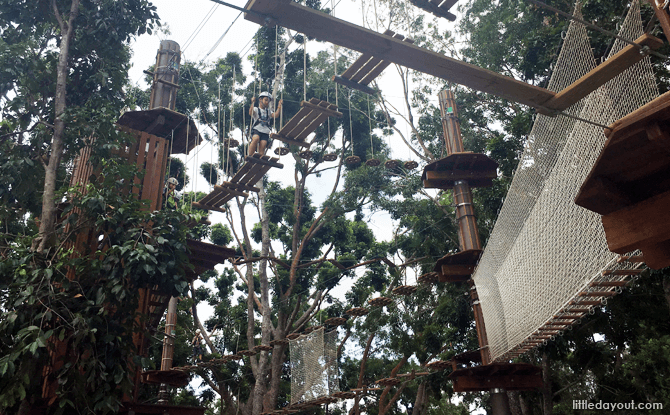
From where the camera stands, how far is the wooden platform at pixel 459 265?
5375 millimetres

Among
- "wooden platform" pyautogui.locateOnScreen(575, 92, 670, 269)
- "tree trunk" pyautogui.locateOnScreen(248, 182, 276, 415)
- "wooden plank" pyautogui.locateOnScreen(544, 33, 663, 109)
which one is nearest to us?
"wooden platform" pyautogui.locateOnScreen(575, 92, 670, 269)

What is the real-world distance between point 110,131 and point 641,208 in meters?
4.22

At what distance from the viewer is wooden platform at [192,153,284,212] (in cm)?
678

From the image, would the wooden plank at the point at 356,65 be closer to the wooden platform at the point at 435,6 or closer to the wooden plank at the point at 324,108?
the wooden platform at the point at 435,6

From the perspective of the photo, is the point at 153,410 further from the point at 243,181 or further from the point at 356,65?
the point at 356,65

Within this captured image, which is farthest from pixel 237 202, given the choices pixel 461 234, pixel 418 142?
pixel 461 234

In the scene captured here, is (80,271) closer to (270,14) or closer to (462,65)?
(270,14)

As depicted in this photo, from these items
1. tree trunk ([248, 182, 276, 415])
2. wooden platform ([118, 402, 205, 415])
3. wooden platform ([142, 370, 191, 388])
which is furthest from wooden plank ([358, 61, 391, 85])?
tree trunk ([248, 182, 276, 415])

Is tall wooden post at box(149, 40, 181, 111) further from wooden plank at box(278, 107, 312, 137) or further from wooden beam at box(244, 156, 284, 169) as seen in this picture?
wooden plank at box(278, 107, 312, 137)

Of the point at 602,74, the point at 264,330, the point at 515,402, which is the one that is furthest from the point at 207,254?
the point at 264,330

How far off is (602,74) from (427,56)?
82cm

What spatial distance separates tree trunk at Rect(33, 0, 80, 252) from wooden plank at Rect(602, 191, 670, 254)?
148 inches

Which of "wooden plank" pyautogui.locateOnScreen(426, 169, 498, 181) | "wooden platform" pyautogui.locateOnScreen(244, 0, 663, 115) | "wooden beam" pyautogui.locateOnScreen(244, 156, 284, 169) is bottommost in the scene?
"wooden platform" pyautogui.locateOnScreen(244, 0, 663, 115)

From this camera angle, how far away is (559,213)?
3.04m
